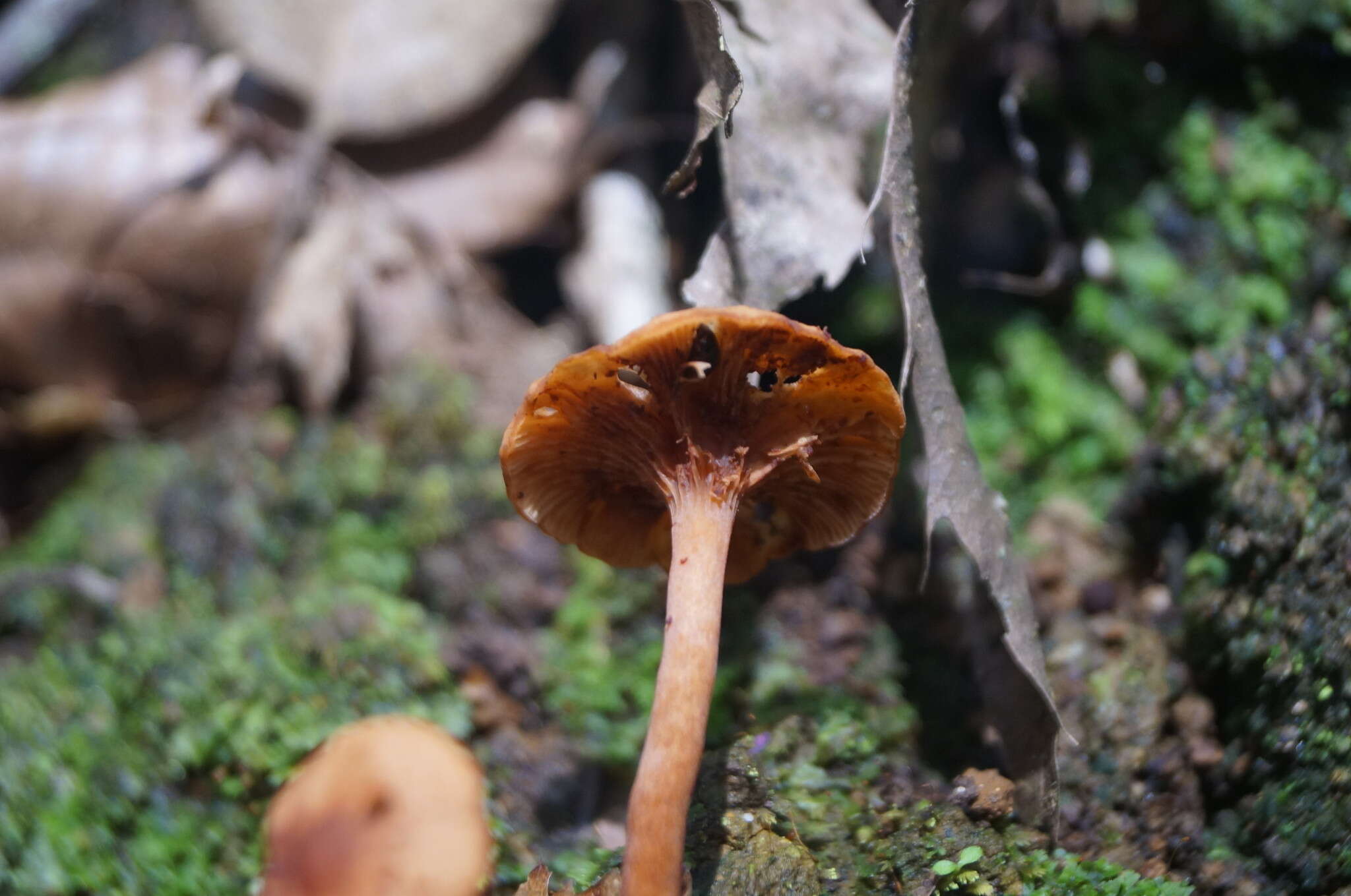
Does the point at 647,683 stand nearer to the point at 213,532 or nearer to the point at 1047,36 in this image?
the point at 213,532

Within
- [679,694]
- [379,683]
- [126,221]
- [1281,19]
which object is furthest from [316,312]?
[1281,19]

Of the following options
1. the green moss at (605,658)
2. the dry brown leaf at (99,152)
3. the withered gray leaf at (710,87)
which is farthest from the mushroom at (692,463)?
the dry brown leaf at (99,152)

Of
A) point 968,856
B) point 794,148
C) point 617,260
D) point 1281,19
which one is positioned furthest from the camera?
point 617,260

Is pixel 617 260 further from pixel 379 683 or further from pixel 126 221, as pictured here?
pixel 126 221

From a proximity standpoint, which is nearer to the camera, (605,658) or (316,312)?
(605,658)

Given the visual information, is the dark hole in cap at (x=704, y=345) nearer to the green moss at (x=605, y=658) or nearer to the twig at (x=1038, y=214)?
the green moss at (x=605, y=658)

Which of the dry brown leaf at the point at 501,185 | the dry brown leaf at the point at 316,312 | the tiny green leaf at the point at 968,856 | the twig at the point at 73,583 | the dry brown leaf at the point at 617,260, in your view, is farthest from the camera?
the dry brown leaf at the point at 501,185

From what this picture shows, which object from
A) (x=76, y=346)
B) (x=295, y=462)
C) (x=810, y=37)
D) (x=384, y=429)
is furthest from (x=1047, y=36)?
(x=76, y=346)

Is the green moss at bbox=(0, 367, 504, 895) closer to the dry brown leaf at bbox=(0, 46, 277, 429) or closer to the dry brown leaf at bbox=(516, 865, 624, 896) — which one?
the dry brown leaf at bbox=(0, 46, 277, 429)
